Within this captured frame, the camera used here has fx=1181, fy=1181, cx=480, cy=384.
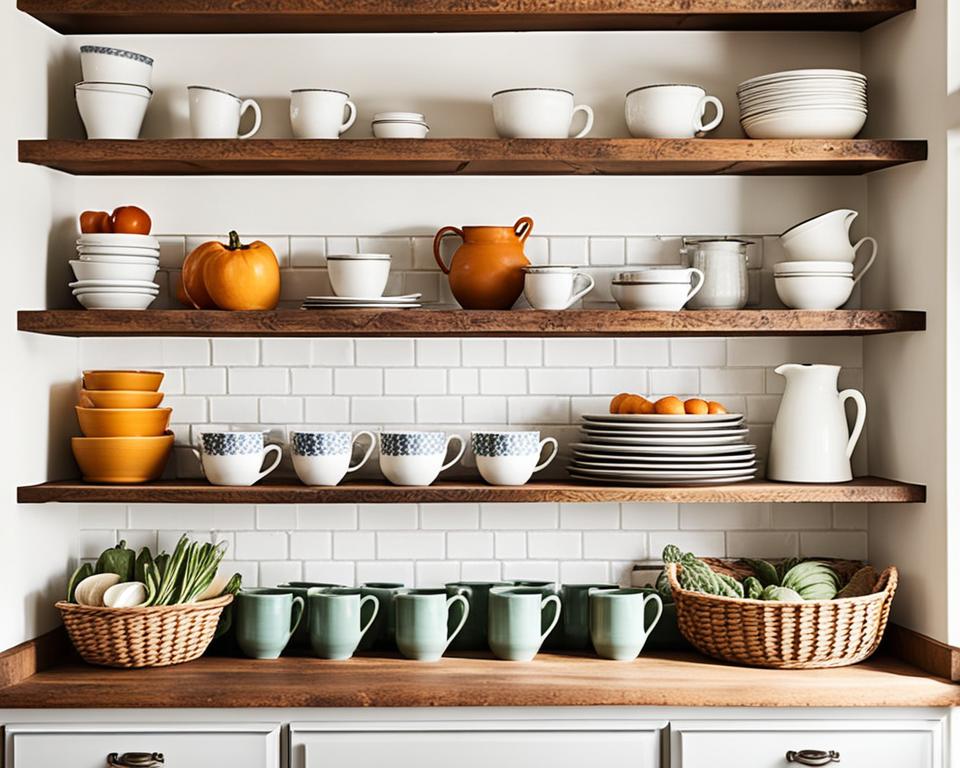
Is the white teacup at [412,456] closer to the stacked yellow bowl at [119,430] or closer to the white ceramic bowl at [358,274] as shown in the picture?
the white ceramic bowl at [358,274]

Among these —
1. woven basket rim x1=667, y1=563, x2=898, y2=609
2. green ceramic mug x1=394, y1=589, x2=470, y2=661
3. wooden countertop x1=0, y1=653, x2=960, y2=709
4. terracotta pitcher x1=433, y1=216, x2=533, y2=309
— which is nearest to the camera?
wooden countertop x1=0, y1=653, x2=960, y2=709

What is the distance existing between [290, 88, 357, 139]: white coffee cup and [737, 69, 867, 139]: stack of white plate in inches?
38.2

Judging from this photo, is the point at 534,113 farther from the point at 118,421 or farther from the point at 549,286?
the point at 118,421

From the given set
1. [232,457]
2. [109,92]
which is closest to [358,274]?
[232,457]

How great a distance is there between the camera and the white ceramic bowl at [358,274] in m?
2.73

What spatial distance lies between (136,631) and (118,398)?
1.79ft

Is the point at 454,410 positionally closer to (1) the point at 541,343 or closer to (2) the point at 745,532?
(1) the point at 541,343

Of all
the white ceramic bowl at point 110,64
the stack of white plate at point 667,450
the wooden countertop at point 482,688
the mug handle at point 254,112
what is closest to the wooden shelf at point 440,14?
the white ceramic bowl at point 110,64

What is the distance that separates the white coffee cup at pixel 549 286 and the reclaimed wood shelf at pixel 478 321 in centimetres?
4

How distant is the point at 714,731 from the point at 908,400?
893 millimetres

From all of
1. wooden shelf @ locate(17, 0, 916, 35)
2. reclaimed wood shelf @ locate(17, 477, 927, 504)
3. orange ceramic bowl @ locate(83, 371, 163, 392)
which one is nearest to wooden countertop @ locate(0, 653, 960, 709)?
reclaimed wood shelf @ locate(17, 477, 927, 504)

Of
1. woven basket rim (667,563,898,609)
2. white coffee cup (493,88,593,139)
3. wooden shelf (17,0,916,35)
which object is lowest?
woven basket rim (667,563,898,609)

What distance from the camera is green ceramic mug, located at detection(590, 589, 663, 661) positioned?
8.79ft

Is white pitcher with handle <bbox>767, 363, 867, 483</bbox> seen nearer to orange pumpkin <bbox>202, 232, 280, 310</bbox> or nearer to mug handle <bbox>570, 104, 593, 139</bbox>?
mug handle <bbox>570, 104, 593, 139</bbox>
